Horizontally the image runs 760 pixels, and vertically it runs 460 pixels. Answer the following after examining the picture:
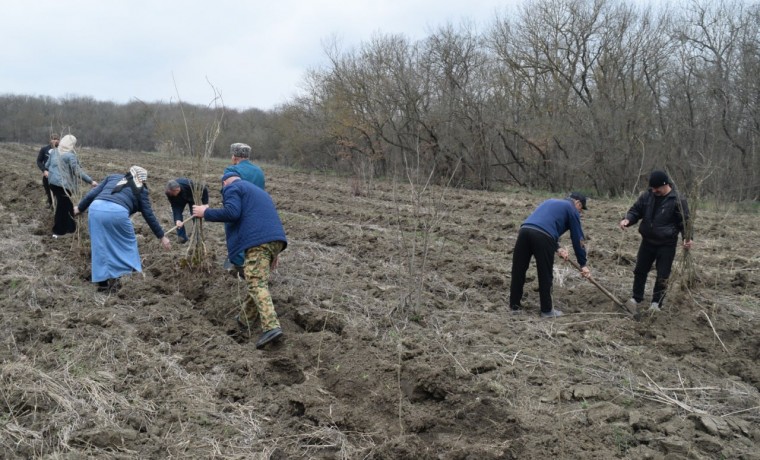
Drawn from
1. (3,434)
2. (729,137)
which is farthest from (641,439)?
(729,137)

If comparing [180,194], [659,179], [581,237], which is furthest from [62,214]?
[659,179]

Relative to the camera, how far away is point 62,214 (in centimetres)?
801

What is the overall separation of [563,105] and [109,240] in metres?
18.5

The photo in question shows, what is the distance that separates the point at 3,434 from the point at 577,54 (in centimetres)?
2190

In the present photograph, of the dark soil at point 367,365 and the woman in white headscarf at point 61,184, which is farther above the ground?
the woman in white headscarf at point 61,184

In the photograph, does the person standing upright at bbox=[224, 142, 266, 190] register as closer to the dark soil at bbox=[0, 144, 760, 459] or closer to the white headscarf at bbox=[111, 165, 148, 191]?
the white headscarf at bbox=[111, 165, 148, 191]

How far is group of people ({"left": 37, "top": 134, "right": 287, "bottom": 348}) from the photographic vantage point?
4763mm

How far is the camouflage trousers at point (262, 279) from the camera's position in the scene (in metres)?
4.64

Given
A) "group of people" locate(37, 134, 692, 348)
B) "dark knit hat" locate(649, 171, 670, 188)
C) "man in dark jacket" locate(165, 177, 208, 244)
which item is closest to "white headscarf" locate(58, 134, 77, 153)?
"group of people" locate(37, 134, 692, 348)

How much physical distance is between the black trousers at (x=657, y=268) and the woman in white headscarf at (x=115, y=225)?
16.7ft

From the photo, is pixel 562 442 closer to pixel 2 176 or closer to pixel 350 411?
pixel 350 411

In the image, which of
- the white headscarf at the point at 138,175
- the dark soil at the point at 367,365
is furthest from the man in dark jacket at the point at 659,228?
the white headscarf at the point at 138,175

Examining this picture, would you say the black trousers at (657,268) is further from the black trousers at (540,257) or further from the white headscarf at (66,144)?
the white headscarf at (66,144)

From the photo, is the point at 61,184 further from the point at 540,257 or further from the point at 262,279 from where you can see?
the point at 540,257
